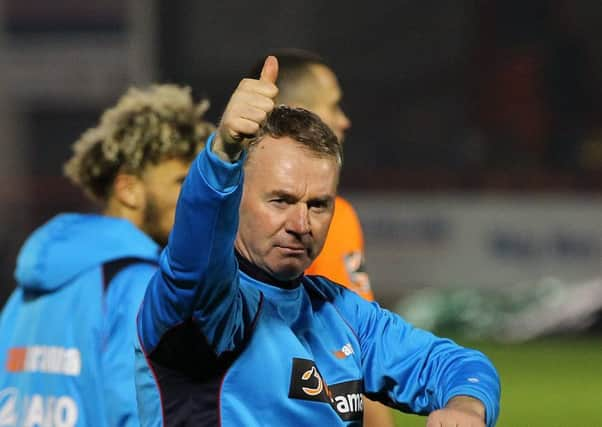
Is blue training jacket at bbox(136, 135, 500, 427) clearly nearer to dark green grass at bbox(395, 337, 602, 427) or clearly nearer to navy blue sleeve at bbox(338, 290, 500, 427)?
navy blue sleeve at bbox(338, 290, 500, 427)

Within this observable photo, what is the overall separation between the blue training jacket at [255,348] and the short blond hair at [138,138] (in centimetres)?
124

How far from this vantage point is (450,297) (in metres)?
13.6

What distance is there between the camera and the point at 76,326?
12.7 ft

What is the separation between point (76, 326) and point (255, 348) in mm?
1274

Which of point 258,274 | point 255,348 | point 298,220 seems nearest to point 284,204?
point 298,220

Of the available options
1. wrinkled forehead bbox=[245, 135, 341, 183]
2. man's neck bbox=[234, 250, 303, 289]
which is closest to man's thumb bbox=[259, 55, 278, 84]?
wrinkled forehead bbox=[245, 135, 341, 183]

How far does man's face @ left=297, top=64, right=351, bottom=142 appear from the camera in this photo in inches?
177

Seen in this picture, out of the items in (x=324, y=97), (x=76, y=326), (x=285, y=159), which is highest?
(x=285, y=159)

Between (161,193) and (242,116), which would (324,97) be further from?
(242,116)

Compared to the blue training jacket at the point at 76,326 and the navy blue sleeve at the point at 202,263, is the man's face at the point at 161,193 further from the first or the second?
the navy blue sleeve at the point at 202,263

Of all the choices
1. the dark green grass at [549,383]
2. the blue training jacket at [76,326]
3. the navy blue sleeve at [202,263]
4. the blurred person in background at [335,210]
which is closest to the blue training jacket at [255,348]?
the navy blue sleeve at [202,263]

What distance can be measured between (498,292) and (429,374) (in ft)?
36.5

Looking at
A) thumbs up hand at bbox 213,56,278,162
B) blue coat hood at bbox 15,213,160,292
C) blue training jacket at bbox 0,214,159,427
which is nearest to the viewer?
thumbs up hand at bbox 213,56,278,162

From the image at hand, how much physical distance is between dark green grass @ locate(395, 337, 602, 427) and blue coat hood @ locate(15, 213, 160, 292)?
337 cm
